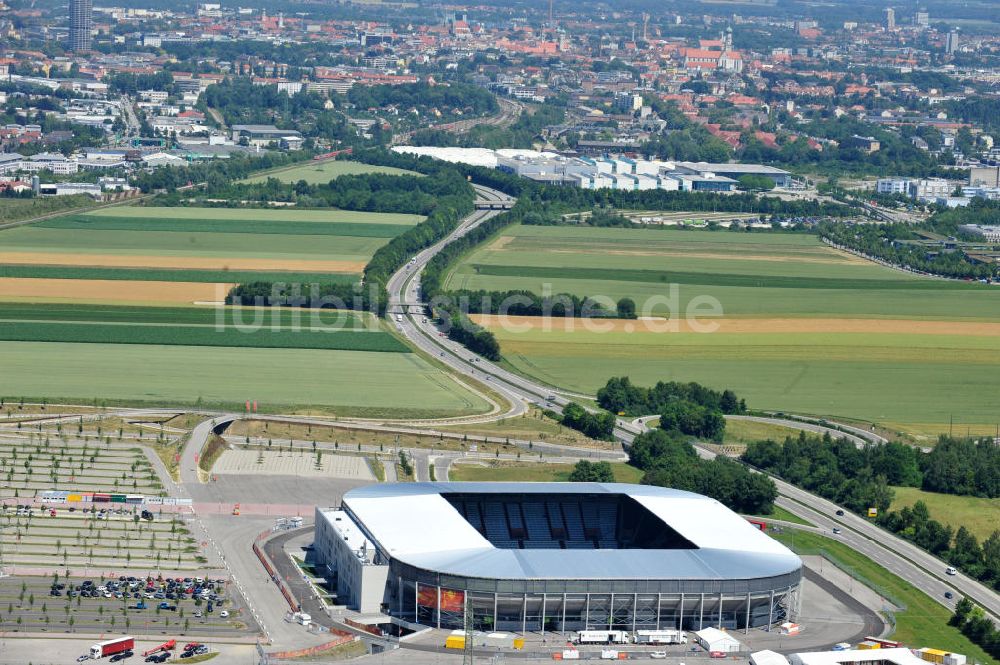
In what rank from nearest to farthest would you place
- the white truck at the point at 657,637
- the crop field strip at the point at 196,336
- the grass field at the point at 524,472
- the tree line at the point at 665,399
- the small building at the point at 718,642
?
the small building at the point at 718,642 < the white truck at the point at 657,637 < the grass field at the point at 524,472 < the tree line at the point at 665,399 < the crop field strip at the point at 196,336

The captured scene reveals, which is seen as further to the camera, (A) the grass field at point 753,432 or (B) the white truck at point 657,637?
(A) the grass field at point 753,432

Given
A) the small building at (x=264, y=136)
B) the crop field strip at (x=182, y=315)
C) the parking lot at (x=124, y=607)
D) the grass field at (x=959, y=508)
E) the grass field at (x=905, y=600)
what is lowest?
the grass field at (x=959, y=508)

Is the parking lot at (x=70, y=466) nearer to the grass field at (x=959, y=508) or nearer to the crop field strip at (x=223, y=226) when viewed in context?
the grass field at (x=959, y=508)

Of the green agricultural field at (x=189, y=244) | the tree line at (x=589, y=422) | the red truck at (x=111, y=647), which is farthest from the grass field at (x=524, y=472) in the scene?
the green agricultural field at (x=189, y=244)

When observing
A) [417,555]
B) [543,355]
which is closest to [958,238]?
[543,355]

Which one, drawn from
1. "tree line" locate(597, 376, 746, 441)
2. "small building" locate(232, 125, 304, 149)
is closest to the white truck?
"tree line" locate(597, 376, 746, 441)

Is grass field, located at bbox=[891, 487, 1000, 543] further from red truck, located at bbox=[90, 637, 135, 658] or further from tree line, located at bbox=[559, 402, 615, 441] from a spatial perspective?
red truck, located at bbox=[90, 637, 135, 658]
